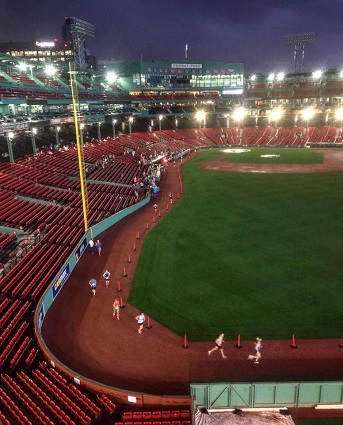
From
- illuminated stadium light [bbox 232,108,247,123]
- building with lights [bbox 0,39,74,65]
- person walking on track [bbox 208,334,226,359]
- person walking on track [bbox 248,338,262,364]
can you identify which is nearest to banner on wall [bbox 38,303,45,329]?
person walking on track [bbox 208,334,226,359]

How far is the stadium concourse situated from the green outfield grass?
3.25 feet

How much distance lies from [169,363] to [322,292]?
10.2m

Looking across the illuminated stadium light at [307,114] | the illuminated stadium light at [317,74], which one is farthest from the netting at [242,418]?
the illuminated stadium light at [317,74]

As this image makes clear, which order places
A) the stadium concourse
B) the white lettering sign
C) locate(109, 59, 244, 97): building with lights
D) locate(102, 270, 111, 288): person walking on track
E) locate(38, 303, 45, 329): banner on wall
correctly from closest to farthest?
the stadium concourse → locate(38, 303, 45, 329): banner on wall → locate(102, 270, 111, 288): person walking on track → locate(109, 59, 244, 97): building with lights → the white lettering sign

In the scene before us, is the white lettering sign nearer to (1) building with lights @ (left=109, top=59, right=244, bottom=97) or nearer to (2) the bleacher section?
(1) building with lights @ (left=109, top=59, right=244, bottom=97)

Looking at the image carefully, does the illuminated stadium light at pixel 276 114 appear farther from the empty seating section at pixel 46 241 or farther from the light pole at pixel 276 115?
the empty seating section at pixel 46 241

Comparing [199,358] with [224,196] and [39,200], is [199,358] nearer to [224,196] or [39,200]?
[39,200]

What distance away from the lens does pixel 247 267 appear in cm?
2367

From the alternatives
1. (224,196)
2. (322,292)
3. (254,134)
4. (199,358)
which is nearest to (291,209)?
(224,196)

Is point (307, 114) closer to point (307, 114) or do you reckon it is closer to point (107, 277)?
point (307, 114)

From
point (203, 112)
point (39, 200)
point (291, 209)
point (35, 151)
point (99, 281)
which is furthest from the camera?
point (203, 112)

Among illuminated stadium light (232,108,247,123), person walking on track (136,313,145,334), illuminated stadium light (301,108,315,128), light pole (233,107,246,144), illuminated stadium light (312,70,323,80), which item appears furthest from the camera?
illuminated stadium light (312,70,323,80)

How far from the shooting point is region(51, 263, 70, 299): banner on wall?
67.2 feet

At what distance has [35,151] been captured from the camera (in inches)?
2115
